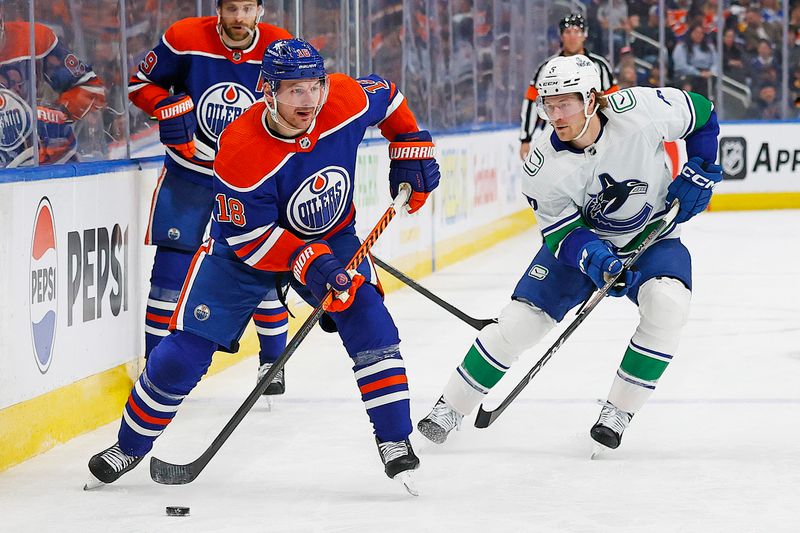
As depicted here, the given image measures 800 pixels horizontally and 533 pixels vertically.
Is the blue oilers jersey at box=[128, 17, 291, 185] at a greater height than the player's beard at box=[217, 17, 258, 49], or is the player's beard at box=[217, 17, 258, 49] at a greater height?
the player's beard at box=[217, 17, 258, 49]

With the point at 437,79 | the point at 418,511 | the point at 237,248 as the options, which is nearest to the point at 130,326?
the point at 237,248

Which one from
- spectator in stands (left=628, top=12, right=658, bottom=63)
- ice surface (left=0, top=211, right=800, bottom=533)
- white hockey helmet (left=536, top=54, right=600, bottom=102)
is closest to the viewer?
ice surface (left=0, top=211, right=800, bottom=533)

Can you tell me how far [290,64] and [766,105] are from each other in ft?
32.8

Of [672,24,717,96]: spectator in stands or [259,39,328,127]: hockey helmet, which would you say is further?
[672,24,717,96]: spectator in stands

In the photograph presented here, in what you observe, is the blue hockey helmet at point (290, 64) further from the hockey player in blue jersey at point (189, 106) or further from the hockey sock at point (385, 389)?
the hockey player in blue jersey at point (189, 106)

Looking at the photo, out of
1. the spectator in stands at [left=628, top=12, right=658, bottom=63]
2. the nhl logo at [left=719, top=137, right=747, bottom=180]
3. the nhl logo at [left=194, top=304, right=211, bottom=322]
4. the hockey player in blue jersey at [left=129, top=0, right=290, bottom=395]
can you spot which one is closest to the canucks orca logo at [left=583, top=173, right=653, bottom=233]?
the nhl logo at [left=194, top=304, right=211, bottom=322]

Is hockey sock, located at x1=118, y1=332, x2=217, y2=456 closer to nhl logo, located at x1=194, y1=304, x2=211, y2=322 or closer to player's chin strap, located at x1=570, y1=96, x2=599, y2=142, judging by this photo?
nhl logo, located at x1=194, y1=304, x2=211, y2=322

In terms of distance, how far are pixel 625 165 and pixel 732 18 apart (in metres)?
9.40

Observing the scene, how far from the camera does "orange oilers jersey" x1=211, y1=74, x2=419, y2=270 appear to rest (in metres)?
2.94

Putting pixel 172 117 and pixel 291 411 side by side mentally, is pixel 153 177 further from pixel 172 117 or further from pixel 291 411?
pixel 291 411

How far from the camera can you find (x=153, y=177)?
435 centimetres

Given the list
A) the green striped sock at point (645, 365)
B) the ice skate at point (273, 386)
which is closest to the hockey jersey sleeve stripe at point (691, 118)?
the green striped sock at point (645, 365)

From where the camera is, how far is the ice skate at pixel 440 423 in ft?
11.6

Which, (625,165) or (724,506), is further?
(625,165)
